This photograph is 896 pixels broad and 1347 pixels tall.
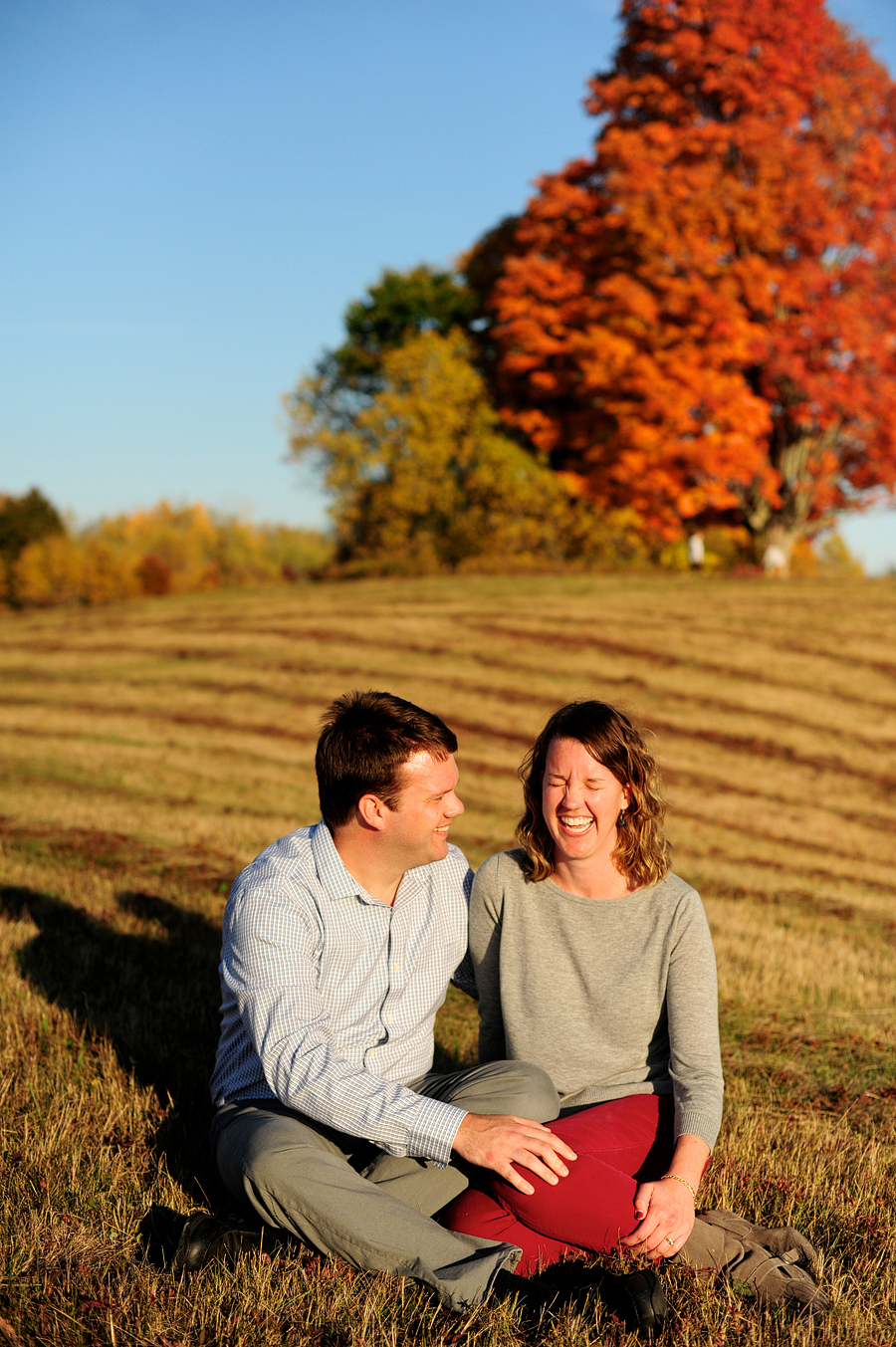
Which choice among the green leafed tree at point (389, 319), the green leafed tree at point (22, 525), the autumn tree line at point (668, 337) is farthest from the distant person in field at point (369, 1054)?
the green leafed tree at point (22, 525)

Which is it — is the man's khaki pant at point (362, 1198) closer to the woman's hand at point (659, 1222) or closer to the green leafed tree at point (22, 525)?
the woman's hand at point (659, 1222)

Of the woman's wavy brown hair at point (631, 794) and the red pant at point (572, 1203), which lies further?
the woman's wavy brown hair at point (631, 794)

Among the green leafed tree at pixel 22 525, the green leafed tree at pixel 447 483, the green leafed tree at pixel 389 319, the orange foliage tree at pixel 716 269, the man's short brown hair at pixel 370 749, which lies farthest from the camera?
the green leafed tree at pixel 22 525

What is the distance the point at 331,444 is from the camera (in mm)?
30797

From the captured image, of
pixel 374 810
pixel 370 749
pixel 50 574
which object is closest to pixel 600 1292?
pixel 374 810

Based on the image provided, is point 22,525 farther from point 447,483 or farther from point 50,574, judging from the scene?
point 447,483

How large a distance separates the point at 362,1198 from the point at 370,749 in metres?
1.36

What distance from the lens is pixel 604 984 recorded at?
364 centimetres

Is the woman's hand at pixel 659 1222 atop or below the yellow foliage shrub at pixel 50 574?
below

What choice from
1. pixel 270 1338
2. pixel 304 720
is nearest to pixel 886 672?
pixel 304 720

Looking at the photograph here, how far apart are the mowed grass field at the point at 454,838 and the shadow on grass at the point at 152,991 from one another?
0.07 feet

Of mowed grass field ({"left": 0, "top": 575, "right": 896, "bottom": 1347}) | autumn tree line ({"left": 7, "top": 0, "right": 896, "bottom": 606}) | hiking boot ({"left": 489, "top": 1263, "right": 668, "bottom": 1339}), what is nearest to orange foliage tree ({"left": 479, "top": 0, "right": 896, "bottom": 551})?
autumn tree line ({"left": 7, "top": 0, "right": 896, "bottom": 606})

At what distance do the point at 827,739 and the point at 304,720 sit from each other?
7.61 m

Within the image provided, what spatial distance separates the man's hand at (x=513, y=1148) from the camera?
307 centimetres
